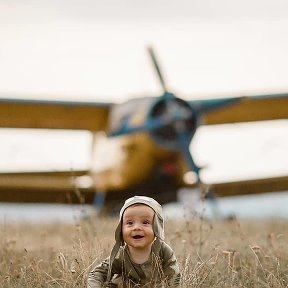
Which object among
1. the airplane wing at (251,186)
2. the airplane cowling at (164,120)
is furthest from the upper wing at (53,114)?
the airplane wing at (251,186)

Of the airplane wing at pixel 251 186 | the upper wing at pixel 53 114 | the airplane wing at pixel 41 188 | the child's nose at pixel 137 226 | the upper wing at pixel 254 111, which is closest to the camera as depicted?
the child's nose at pixel 137 226

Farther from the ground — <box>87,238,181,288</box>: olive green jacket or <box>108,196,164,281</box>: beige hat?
<box>108,196,164,281</box>: beige hat

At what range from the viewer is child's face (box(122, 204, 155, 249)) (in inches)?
112

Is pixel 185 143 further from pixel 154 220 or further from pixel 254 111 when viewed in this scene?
pixel 154 220

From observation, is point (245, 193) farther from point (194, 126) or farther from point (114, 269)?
point (114, 269)

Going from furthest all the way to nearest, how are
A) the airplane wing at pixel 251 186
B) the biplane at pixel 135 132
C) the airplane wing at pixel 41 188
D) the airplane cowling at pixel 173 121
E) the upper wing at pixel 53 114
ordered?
1. the airplane wing at pixel 251 186
2. the airplane wing at pixel 41 188
3. the upper wing at pixel 53 114
4. the biplane at pixel 135 132
5. the airplane cowling at pixel 173 121

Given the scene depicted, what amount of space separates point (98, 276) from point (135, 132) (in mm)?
8163

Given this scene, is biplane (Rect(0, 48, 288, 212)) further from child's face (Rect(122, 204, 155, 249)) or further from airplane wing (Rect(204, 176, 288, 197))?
child's face (Rect(122, 204, 155, 249))

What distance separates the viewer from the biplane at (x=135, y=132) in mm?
10836

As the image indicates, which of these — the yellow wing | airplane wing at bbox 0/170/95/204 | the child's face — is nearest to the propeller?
the yellow wing

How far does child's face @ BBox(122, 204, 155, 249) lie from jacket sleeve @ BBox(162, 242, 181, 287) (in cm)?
16

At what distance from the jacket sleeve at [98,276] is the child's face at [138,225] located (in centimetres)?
19

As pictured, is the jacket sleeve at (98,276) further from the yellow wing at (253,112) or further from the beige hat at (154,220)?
the yellow wing at (253,112)

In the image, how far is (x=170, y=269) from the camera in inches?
116
